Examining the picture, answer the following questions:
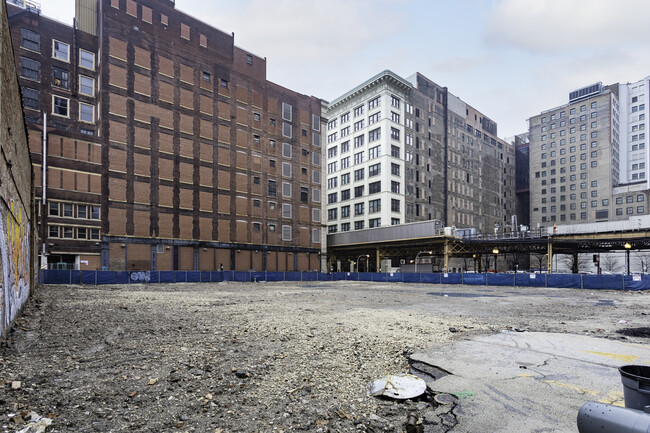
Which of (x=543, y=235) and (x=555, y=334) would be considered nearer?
(x=555, y=334)

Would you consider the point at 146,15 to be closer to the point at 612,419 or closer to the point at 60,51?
the point at 60,51

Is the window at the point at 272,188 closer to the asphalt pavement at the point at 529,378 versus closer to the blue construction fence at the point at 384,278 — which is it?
the blue construction fence at the point at 384,278

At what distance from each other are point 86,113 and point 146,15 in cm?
1605

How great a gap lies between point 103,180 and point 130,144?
19.2ft

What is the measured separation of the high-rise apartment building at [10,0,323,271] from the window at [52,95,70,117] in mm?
124

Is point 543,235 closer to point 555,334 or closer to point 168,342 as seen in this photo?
point 555,334

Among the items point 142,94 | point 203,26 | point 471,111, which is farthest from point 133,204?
point 471,111

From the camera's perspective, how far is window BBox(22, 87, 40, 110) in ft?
145

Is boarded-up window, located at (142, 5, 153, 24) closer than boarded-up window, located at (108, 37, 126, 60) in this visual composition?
No

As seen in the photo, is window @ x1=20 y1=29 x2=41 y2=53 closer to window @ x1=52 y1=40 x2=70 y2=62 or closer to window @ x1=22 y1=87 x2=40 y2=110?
window @ x1=52 y1=40 x2=70 y2=62

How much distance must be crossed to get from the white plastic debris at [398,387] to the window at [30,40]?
59.2 metres

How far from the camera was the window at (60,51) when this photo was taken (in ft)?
154

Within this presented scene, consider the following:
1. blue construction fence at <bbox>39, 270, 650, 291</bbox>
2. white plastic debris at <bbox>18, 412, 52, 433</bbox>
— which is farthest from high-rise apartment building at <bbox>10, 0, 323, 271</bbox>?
white plastic debris at <bbox>18, 412, 52, 433</bbox>

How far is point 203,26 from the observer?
56.4 m
